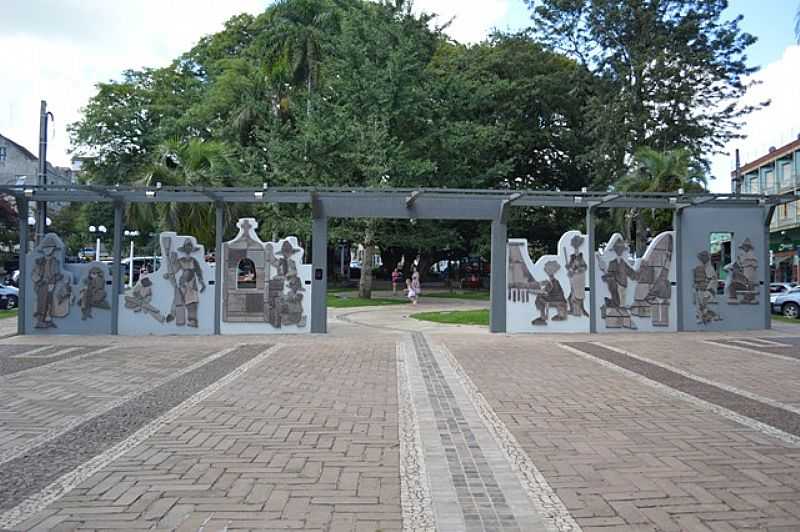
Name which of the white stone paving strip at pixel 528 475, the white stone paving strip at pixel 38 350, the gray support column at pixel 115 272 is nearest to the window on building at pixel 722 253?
the white stone paving strip at pixel 528 475

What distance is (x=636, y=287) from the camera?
16.7 metres

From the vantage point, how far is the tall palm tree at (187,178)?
22.0 metres

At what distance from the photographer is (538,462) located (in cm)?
539

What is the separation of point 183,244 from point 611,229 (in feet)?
73.3

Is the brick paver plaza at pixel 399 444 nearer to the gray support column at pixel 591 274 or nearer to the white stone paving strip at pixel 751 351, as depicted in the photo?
the white stone paving strip at pixel 751 351

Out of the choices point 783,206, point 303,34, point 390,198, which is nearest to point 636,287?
point 390,198

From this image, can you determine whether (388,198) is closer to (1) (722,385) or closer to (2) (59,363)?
(2) (59,363)

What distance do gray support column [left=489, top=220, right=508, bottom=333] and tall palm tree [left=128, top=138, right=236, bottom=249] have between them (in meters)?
10.9

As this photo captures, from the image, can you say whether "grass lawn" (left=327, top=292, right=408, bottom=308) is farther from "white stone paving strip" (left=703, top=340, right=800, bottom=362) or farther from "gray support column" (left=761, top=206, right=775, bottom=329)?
Answer: "white stone paving strip" (left=703, top=340, right=800, bottom=362)

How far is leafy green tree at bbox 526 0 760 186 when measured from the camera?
27.6m

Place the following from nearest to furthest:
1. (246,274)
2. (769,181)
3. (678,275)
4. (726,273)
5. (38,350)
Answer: (38,350)
(246,274)
(678,275)
(726,273)
(769,181)

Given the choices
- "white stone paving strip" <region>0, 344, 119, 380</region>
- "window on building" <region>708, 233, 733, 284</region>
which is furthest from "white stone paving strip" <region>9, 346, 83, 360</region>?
"window on building" <region>708, 233, 733, 284</region>

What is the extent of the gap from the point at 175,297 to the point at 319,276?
3.58 metres

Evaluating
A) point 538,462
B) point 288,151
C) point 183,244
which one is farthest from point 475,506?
point 288,151
